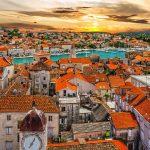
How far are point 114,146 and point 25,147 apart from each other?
8.64 meters

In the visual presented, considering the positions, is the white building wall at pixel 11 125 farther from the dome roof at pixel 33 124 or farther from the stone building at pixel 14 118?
the dome roof at pixel 33 124

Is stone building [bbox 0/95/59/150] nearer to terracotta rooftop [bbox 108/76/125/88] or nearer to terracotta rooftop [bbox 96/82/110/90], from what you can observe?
terracotta rooftop [bbox 96/82/110/90]

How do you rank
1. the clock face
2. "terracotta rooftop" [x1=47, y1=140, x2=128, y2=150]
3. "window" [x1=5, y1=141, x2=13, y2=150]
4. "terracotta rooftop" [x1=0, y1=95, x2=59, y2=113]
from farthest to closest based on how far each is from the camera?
"terracotta rooftop" [x1=0, y1=95, x2=59, y2=113], "window" [x1=5, y1=141, x2=13, y2=150], "terracotta rooftop" [x1=47, y1=140, x2=128, y2=150], the clock face

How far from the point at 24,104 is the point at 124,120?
10.7 meters

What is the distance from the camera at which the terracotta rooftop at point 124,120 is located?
1467 inches

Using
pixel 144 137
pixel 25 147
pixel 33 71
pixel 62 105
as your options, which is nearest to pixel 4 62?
pixel 33 71

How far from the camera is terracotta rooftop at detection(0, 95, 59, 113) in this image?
37.8 m

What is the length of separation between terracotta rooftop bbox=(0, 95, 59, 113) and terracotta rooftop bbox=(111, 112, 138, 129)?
6.34 meters

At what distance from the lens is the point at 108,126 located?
40.2 metres


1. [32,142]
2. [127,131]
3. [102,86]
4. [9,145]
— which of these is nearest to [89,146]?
[32,142]

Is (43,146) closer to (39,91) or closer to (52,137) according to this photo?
(52,137)

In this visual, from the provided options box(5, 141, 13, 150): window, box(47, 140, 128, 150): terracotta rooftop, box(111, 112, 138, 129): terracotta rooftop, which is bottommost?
box(5, 141, 13, 150): window

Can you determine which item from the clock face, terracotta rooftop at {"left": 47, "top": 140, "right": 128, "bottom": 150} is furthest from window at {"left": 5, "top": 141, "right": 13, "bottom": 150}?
the clock face

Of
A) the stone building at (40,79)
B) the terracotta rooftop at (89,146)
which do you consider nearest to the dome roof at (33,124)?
the terracotta rooftop at (89,146)
